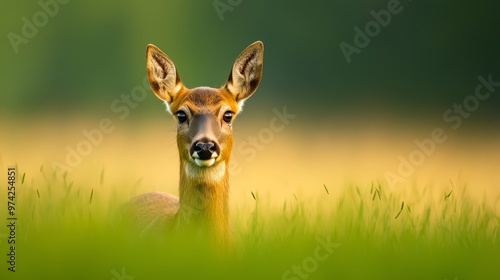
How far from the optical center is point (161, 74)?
554cm

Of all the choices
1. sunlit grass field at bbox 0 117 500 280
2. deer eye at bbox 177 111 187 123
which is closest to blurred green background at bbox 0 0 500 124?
sunlit grass field at bbox 0 117 500 280

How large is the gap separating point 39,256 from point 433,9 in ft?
24.7

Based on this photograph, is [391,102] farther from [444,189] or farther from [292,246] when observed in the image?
[292,246]

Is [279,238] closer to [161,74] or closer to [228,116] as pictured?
[228,116]

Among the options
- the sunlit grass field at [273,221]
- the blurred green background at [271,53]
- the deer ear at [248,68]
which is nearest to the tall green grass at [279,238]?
the sunlit grass field at [273,221]

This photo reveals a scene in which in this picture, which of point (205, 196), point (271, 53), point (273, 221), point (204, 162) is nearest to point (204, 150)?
point (204, 162)

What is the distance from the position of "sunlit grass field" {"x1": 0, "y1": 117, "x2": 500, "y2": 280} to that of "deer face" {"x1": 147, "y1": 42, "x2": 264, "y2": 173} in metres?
0.22

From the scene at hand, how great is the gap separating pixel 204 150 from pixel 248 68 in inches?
24.7

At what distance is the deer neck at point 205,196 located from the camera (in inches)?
211

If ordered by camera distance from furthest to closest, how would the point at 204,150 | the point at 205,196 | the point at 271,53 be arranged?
1. the point at 271,53
2. the point at 205,196
3. the point at 204,150

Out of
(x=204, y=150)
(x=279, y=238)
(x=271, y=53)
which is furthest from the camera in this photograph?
(x=271, y=53)

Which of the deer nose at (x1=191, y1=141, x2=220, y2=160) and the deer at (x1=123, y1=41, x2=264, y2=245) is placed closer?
the deer nose at (x1=191, y1=141, x2=220, y2=160)

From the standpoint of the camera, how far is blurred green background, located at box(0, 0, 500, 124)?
365 inches

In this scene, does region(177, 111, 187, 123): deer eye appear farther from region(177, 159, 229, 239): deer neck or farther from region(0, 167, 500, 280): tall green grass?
region(0, 167, 500, 280): tall green grass
